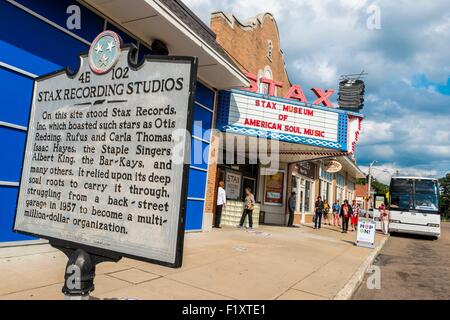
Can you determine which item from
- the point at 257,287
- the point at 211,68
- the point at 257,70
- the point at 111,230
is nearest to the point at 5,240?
the point at 257,287

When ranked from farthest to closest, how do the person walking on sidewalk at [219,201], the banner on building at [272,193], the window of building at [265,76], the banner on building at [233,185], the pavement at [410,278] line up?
the banner on building at [272,193] → the window of building at [265,76] → the banner on building at [233,185] → the person walking on sidewalk at [219,201] → the pavement at [410,278]

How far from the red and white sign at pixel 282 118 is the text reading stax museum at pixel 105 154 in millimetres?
9871

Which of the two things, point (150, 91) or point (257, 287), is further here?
point (257, 287)

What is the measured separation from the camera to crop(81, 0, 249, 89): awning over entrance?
725 cm

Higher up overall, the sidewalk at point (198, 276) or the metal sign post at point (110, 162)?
the metal sign post at point (110, 162)

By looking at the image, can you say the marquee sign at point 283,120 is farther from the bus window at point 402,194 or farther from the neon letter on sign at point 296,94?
the bus window at point 402,194

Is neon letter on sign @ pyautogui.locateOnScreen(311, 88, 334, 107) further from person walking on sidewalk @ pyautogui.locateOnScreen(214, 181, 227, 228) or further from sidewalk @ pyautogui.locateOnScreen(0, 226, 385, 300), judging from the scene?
sidewalk @ pyautogui.locateOnScreen(0, 226, 385, 300)

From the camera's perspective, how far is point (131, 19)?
25.5 ft

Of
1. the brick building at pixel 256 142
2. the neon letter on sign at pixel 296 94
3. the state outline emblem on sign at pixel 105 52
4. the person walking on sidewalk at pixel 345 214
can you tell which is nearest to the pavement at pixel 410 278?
the brick building at pixel 256 142

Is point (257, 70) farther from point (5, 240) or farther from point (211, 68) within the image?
point (5, 240)

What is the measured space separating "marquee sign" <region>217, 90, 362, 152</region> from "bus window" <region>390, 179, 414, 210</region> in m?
7.89

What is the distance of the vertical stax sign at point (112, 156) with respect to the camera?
7.04 feet
